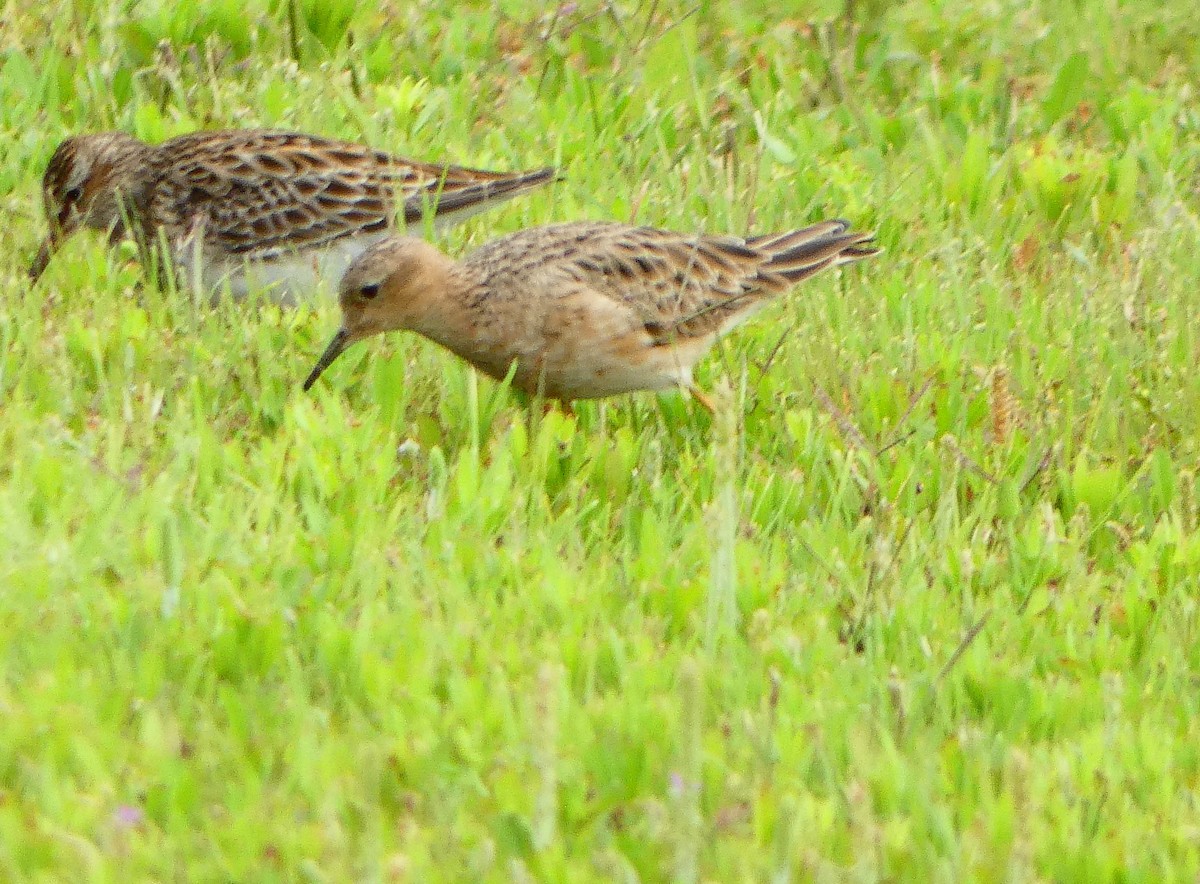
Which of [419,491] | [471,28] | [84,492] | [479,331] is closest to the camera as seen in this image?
[84,492]

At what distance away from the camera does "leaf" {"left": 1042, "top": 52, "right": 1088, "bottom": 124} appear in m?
11.0

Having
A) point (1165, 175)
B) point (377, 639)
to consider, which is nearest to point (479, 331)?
point (377, 639)

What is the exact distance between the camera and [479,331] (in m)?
7.46

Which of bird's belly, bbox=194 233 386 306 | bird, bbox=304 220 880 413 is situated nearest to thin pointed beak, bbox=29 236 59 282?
bird's belly, bbox=194 233 386 306

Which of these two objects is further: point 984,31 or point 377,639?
point 984,31

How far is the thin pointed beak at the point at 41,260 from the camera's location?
793cm

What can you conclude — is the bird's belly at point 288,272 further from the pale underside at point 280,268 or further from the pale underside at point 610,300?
the pale underside at point 610,300

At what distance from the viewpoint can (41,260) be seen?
7.98 meters

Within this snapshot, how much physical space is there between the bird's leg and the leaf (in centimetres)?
423

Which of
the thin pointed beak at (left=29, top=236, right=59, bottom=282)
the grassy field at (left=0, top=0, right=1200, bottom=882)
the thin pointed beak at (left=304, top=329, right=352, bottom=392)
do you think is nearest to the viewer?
the grassy field at (left=0, top=0, right=1200, bottom=882)

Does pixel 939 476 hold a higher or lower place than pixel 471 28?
lower

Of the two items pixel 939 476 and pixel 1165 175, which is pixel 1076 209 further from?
pixel 939 476

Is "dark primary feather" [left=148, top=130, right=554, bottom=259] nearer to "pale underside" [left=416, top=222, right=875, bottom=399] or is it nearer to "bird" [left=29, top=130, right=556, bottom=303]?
→ "bird" [left=29, top=130, right=556, bottom=303]

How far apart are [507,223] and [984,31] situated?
393 cm
